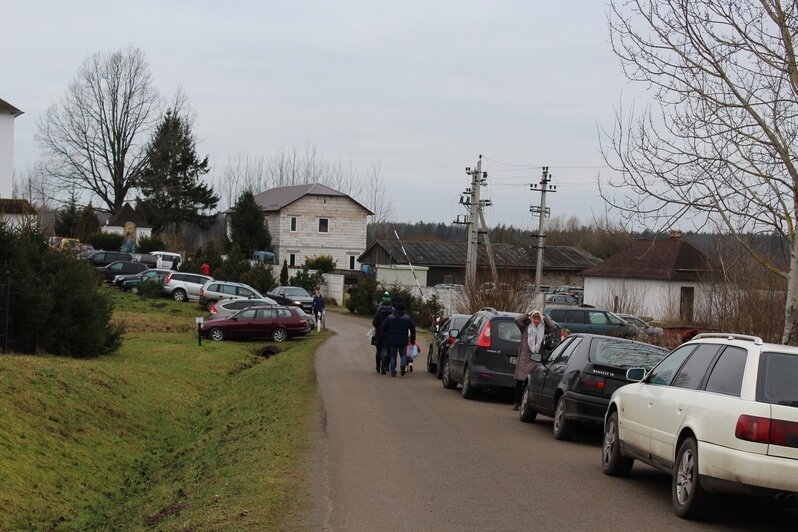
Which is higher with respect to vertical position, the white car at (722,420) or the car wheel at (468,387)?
the white car at (722,420)

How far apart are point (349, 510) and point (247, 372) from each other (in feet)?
65.7

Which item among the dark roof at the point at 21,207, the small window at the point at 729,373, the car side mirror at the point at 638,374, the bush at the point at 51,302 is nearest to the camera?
Result: the small window at the point at 729,373

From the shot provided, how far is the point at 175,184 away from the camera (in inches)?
3511

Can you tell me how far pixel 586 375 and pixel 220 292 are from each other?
119 feet

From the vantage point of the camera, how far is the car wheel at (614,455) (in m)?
10.7

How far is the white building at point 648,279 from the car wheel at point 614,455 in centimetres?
4041

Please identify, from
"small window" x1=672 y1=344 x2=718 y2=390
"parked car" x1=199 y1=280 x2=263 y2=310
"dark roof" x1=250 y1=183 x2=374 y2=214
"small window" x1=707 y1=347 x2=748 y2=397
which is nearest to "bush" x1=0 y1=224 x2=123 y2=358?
"small window" x1=672 y1=344 x2=718 y2=390

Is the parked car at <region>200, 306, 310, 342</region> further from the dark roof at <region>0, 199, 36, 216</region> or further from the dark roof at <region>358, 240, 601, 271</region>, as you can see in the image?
the dark roof at <region>358, 240, 601, 271</region>

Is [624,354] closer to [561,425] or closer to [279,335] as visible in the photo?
[561,425]

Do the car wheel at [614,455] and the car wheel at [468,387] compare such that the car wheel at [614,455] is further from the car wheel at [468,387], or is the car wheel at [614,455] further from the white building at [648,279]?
the white building at [648,279]

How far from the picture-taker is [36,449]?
13.0 meters

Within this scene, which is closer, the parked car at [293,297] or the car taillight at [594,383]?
the car taillight at [594,383]

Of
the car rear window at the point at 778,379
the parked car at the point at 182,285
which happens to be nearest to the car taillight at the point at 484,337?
the car rear window at the point at 778,379

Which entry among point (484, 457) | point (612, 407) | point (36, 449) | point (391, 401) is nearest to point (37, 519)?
point (36, 449)
